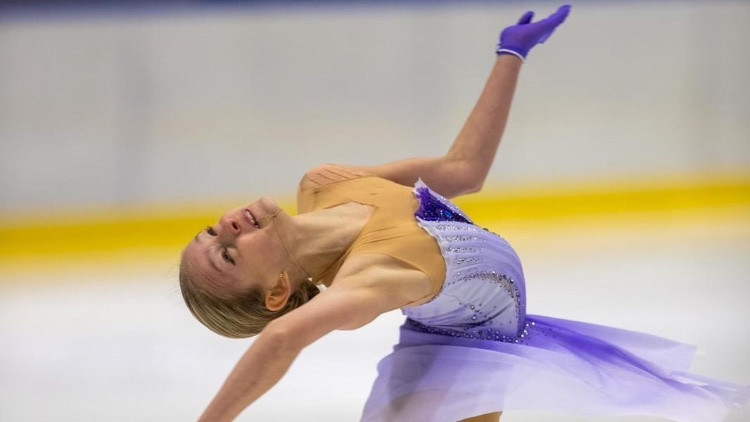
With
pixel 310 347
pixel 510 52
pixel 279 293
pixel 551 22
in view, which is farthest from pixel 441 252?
pixel 310 347

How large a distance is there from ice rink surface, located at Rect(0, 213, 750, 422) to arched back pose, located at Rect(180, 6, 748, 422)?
31 cm

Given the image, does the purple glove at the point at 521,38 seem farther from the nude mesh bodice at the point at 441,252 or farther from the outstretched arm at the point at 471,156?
the nude mesh bodice at the point at 441,252

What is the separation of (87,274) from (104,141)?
0.69m

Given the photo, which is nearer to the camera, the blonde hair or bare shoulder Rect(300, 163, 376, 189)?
the blonde hair

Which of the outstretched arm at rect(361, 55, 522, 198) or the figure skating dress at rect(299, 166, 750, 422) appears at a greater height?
the outstretched arm at rect(361, 55, 522, 198)

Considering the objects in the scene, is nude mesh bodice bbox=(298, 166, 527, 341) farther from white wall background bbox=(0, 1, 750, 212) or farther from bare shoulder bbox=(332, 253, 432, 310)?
white wall background bbox=(0, 1, 750, 212)

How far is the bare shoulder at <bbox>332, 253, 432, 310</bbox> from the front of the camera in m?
1.95

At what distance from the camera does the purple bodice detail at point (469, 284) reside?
219 cm

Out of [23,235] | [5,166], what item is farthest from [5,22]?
[23,235]

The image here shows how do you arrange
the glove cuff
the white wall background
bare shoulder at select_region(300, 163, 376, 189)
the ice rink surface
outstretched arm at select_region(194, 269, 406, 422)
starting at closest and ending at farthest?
1. outstretched arm at select_region(194, 269, 406, 422)
2. bare shoulder at select_region(300, 163, 376, 189)
3. the glove cuff
4. the ice rink surface
5. the white wall background

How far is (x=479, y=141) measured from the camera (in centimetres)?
265

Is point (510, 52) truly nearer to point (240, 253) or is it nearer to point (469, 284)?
point (469, 284)

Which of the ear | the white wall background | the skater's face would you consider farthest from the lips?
the white wall background

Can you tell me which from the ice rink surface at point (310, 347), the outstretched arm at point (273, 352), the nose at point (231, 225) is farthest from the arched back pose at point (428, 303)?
the ice rink surface at point (310, 347)
